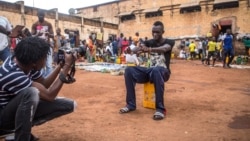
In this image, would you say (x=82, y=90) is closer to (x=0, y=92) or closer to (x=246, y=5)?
(x=0, y=92)

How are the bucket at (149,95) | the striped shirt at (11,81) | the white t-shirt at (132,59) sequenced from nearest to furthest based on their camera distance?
the striped shirt at (11,81)
the bucket at (149,95)
the white t-shirt at (132,59)

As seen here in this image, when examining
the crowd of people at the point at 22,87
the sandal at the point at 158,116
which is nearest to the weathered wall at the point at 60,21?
the sandal at the point at 158,116

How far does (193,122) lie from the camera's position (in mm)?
3672

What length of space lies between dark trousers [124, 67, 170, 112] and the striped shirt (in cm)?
207

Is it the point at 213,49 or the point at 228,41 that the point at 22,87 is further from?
the point at 213,49

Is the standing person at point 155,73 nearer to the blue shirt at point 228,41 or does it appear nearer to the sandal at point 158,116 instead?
the sandal at point 158,116

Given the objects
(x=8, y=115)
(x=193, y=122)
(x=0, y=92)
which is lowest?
(x=193, y=122)

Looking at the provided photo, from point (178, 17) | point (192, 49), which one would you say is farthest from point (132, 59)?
point (178, 17)

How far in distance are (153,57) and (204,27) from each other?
66.7ft

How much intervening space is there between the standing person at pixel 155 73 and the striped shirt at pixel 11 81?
2.08 metres

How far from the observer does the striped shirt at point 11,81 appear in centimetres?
219

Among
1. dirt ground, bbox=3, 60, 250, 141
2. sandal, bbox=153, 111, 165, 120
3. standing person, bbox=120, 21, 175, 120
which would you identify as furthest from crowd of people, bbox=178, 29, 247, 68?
sandal, bbox=153, 111, 165, 120

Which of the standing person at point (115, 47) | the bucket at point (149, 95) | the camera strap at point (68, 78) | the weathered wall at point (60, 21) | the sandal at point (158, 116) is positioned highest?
the weathered wall at point (60, 21)

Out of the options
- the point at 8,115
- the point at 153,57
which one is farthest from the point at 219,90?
the point at 8,115
